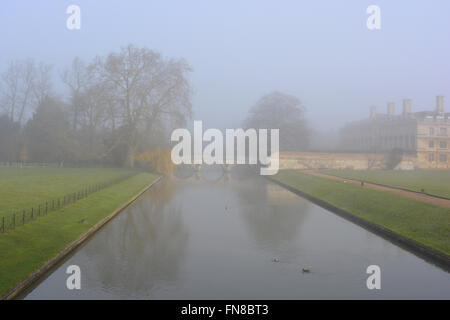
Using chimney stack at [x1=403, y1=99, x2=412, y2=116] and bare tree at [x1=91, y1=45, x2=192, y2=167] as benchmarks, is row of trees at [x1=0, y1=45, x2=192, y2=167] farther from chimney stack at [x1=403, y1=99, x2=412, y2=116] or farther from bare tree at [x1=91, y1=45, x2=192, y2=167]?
chimney stack at [x1=403, y1=99, x2=412, y2=116]

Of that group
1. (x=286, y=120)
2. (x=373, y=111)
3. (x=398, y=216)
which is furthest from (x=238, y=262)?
(x=373, y=111)

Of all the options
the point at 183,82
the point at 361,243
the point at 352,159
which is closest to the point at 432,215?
the point at 361,243

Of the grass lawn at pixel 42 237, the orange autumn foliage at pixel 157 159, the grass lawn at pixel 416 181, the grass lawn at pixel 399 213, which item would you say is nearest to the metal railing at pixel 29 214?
the grass lawn at pixel 42 237

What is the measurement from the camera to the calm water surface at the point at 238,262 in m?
11.1

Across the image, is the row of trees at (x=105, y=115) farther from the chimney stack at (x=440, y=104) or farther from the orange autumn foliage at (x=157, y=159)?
the chimney stack at (x=440, y=104)

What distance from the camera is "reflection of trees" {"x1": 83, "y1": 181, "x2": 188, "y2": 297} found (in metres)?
11.9

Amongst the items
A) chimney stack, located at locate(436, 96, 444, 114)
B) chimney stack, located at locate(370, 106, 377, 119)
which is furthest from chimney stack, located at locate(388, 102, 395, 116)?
chimney stack, located at locate(436, 96, 444, 114)

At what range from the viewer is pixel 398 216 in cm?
1988

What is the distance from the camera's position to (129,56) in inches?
2026

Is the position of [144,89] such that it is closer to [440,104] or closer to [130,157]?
[130,157]

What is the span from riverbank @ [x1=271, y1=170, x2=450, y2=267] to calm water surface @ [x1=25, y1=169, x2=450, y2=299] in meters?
0.57
